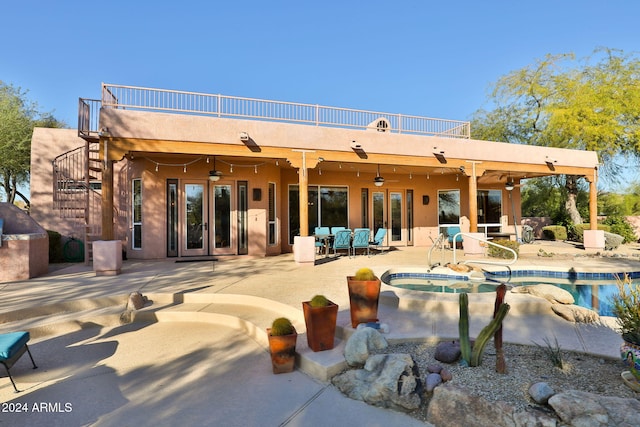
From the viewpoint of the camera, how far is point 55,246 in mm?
9375

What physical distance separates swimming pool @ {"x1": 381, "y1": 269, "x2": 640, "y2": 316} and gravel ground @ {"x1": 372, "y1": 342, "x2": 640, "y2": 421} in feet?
10.3

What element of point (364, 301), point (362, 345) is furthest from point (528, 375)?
point (364, 301)

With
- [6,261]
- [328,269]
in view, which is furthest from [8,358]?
[328,269]

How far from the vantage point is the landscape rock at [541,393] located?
213 cm

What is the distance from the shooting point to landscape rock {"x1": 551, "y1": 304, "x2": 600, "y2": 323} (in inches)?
148

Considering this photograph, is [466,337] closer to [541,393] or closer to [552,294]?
[541,393]

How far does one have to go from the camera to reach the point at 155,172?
30.6 feet

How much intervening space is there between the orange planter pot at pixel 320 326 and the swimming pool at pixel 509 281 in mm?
3194

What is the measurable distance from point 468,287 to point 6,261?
8.88 metres

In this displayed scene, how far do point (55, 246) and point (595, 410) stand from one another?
11.7 m

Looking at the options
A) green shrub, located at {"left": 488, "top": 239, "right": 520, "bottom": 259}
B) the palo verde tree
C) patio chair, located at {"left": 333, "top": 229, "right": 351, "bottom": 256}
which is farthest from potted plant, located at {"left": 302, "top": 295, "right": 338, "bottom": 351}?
the palo verde tree

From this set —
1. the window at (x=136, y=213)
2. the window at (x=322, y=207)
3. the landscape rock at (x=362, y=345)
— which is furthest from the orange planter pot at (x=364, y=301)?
the window at (x=136, y=213)

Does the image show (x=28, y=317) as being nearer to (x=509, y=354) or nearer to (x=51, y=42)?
(x=509, y=354)

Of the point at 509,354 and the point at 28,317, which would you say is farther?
the point at 28,317
